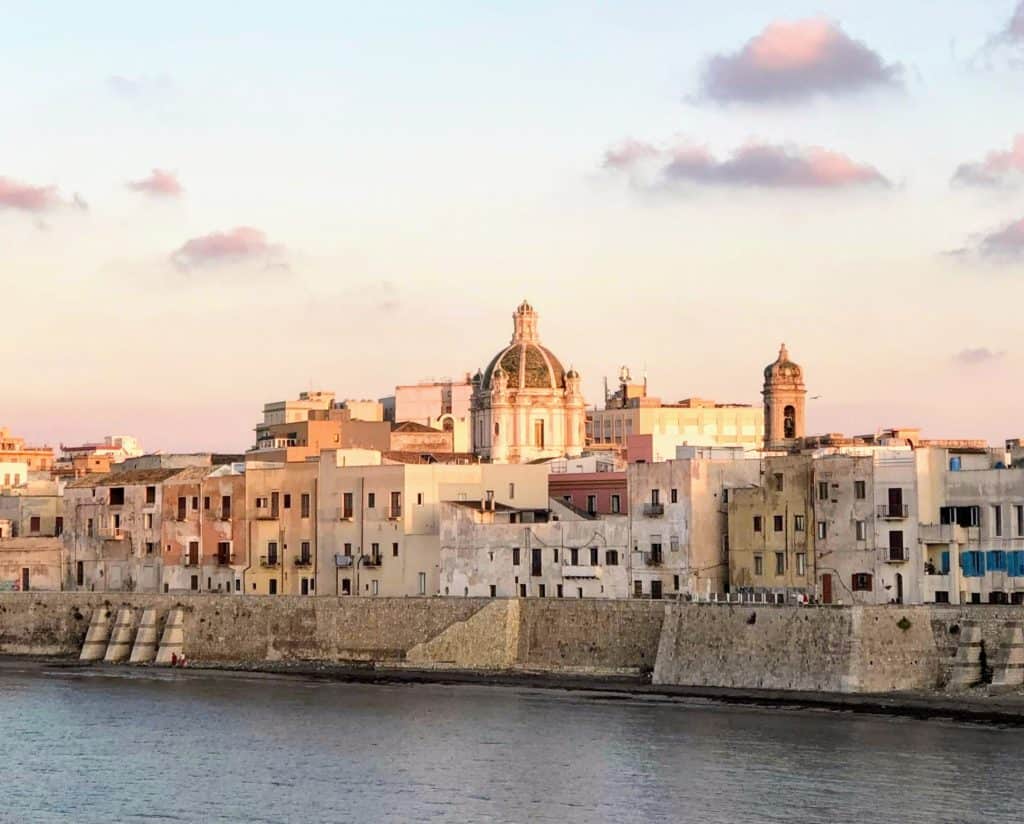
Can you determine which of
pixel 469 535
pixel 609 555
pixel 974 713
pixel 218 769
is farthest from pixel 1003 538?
pixel 218 769

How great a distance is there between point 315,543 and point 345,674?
34.6 feet

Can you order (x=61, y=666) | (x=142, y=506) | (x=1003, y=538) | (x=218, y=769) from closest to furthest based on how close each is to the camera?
(x=218, y=769) < (x=1003, y=538) < (x=61, y=666) < (x=142, y=506)

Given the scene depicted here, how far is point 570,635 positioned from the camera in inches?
3280

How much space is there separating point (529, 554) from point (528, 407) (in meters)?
52.8

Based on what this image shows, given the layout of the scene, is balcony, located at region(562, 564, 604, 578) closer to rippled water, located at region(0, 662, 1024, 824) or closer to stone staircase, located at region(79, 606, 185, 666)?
rippled water, located at region(0, 662, 1024, 824)

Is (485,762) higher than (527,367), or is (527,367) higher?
(527,367)

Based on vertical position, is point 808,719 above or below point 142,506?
below

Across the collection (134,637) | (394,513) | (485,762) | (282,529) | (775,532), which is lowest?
(485,762)

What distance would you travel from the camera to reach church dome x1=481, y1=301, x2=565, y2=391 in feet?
466

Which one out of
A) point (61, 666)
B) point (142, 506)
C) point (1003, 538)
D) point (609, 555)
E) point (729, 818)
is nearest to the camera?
point (729, 818)

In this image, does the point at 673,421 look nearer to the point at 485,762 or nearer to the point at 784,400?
the point at 784,400

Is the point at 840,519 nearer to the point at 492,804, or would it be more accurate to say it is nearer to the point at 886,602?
the point at 886,602

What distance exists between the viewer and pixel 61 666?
95562 mm

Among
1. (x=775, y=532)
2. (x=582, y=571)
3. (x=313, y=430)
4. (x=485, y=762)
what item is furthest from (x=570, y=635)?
(x=313, y=430)
